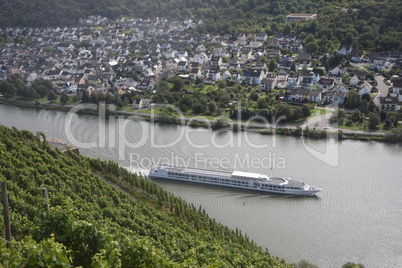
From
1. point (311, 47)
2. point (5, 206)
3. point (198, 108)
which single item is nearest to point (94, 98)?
point (198, 108)

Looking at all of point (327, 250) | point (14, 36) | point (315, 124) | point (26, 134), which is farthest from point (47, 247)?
point (14, 36)

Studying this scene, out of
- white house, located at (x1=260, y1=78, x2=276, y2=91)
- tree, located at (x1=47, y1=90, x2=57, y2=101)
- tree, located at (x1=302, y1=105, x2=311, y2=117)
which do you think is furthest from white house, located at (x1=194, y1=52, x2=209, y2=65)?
tree, located at (x1=302, y1=105, x2=311, y2=117)

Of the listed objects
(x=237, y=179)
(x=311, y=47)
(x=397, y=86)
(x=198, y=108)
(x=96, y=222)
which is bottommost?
(x=237, y=179)

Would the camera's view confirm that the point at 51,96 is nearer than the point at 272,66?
Yes

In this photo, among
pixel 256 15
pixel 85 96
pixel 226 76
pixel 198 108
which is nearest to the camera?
pixel 198 108

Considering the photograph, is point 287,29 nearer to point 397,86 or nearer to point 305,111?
point 397,86

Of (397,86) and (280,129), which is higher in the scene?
(397,86)
